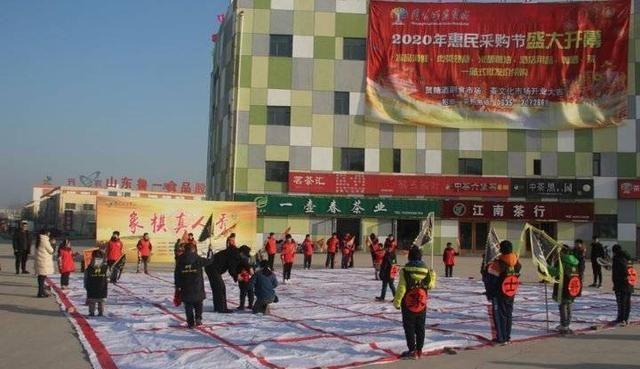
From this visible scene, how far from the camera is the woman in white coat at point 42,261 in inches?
633

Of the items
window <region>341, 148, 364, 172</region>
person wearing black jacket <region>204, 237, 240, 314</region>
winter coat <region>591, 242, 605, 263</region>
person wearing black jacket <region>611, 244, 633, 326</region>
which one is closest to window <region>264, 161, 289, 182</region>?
window <region>341, 148, 364, 172</region>

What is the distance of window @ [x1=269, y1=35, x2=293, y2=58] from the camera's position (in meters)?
41.8

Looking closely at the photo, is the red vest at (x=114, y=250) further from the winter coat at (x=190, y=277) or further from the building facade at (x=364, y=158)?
the building facade at (x=364, y=158)

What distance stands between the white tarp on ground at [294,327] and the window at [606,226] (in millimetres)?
24279

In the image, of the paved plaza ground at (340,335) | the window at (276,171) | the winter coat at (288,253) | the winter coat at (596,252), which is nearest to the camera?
the paved plaza ground at (340,335)

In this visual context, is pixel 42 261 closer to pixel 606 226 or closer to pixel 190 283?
pixel 190 283

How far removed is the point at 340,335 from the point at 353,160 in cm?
3062

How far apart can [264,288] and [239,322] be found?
140cm

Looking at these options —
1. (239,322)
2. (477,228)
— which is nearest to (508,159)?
(477,228)

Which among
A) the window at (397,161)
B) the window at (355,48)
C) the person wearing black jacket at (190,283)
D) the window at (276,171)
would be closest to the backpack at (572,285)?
the person wearing black jacket at (190,283)

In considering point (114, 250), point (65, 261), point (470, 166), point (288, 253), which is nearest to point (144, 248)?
point (114, 250)

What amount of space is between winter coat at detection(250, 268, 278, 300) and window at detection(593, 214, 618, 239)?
1268 inches

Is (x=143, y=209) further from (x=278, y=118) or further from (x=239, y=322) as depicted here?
(x=239, y=322)

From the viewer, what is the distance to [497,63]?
41688mm
